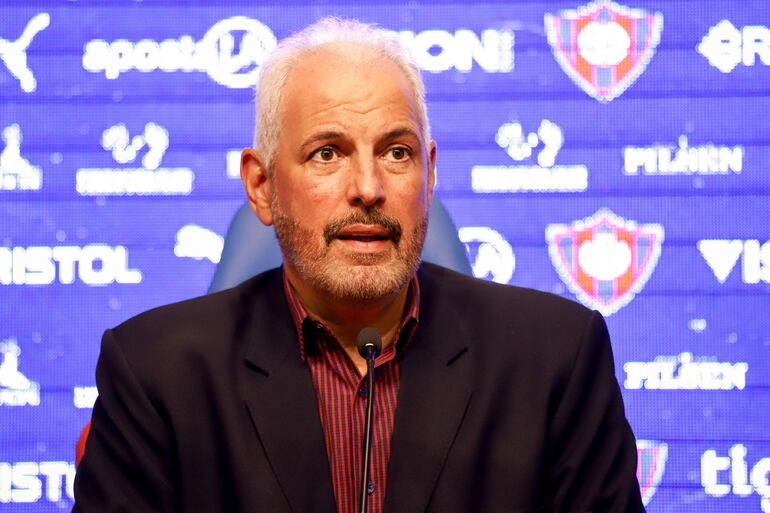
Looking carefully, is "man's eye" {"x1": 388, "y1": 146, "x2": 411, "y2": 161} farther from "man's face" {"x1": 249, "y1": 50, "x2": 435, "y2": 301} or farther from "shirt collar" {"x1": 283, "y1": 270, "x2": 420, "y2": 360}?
"shirt collar" {"x1": 283, "y1": 270, "x2": 420, "y2": 360}

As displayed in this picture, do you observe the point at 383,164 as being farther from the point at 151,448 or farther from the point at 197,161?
the point at 197,161

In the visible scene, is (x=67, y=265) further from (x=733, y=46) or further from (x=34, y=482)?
(x=733, y=46)

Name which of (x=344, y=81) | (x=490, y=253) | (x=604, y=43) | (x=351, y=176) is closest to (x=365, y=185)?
(x=351, y=176)

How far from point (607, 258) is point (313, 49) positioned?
4.71 ft

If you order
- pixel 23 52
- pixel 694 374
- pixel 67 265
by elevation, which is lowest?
pixel 694 374

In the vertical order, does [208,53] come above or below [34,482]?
above

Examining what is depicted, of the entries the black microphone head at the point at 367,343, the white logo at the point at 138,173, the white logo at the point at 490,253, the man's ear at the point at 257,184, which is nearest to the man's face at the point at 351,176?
the man's ear at the point at 257,184

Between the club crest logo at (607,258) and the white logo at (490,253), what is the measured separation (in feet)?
0.45

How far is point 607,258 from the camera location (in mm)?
2887

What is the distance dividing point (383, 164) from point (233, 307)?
0.40 metres

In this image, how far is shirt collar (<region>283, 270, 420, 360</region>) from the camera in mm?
1718

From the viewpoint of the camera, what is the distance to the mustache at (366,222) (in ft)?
5.34

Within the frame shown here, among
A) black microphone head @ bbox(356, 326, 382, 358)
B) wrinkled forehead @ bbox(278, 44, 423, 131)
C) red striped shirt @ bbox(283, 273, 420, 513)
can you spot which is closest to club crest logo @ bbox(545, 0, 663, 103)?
wrinkled forehead @ bbox(278, 44, 423, 131)

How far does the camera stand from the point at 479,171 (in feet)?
9.60
